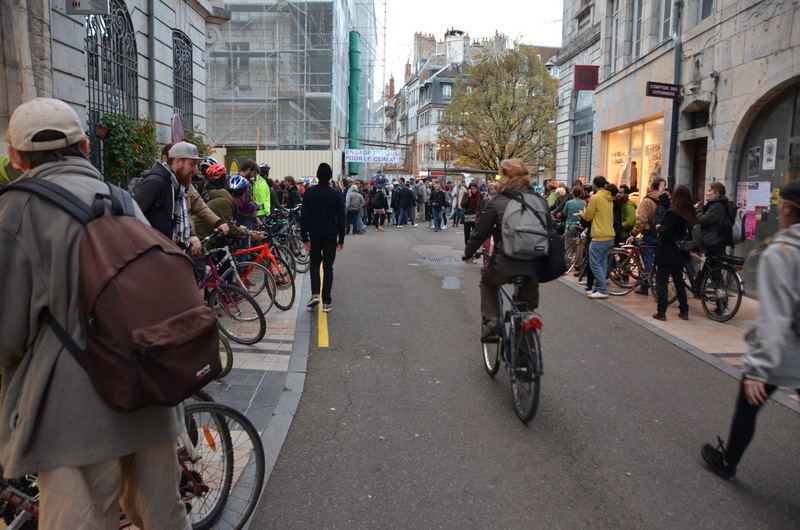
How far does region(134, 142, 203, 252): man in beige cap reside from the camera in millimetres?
5285

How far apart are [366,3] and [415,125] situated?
3537cm

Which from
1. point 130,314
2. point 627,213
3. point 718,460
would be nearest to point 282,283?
point 627,213

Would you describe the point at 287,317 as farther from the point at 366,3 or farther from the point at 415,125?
the point at 415,125

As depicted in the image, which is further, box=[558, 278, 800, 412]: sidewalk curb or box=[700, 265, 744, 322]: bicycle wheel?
box=[700, 265, 744, 322]: bicycle wheel

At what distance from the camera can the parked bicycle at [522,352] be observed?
4.79m

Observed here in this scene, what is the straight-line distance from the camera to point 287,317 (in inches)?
341

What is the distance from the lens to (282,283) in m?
9.40

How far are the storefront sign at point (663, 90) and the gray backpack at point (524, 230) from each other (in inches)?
389

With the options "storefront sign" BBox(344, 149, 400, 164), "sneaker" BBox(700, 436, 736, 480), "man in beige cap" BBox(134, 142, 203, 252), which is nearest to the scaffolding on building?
"storefront sign" BBox(344, 149, 400, 164)

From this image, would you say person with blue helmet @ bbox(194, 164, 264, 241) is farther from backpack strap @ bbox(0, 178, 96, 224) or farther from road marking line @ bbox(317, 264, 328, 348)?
backpack strap @ bbox(0, 178, 96, 224)

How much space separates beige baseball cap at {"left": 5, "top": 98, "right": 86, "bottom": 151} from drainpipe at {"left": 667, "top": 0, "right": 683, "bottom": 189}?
14.2 meters

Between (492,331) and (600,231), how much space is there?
5.15m

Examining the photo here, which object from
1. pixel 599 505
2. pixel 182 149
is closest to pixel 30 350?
pixel 599 505

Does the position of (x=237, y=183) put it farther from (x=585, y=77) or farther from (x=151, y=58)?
(x=585, y=77)
